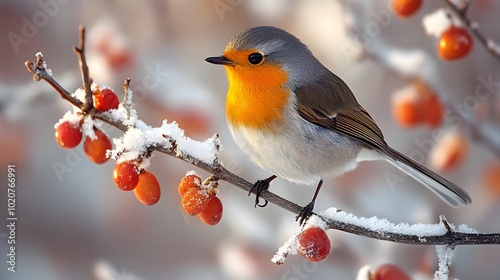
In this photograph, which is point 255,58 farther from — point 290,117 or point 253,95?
point 290,117

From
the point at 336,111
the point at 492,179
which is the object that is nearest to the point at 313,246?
the point at 336,111

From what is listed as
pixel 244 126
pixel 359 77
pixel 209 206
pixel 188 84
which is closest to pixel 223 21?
pixel 188 84

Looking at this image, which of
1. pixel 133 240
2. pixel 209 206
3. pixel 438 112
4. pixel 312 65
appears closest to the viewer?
pixel 209 206

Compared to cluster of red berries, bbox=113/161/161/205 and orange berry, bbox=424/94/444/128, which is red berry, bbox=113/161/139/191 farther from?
orange berry, bbox=424/94/444/128

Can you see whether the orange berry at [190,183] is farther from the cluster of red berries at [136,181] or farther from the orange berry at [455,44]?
the orange berry at [455,44]

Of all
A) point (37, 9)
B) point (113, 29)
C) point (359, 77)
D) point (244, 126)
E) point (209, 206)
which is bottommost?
point (209, 206)

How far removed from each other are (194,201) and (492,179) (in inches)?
81.9

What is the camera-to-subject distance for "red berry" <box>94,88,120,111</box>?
1.60 meters

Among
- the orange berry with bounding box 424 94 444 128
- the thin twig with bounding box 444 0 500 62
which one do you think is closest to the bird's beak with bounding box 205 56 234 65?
the thin twig with bounding box 444 0 500 62

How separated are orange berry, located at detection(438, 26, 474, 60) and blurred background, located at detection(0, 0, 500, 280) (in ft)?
1.68

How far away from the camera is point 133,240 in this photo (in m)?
3.53

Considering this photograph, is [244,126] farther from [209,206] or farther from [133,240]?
[133,240]

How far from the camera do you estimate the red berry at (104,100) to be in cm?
160

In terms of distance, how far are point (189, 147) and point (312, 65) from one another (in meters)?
0.89
